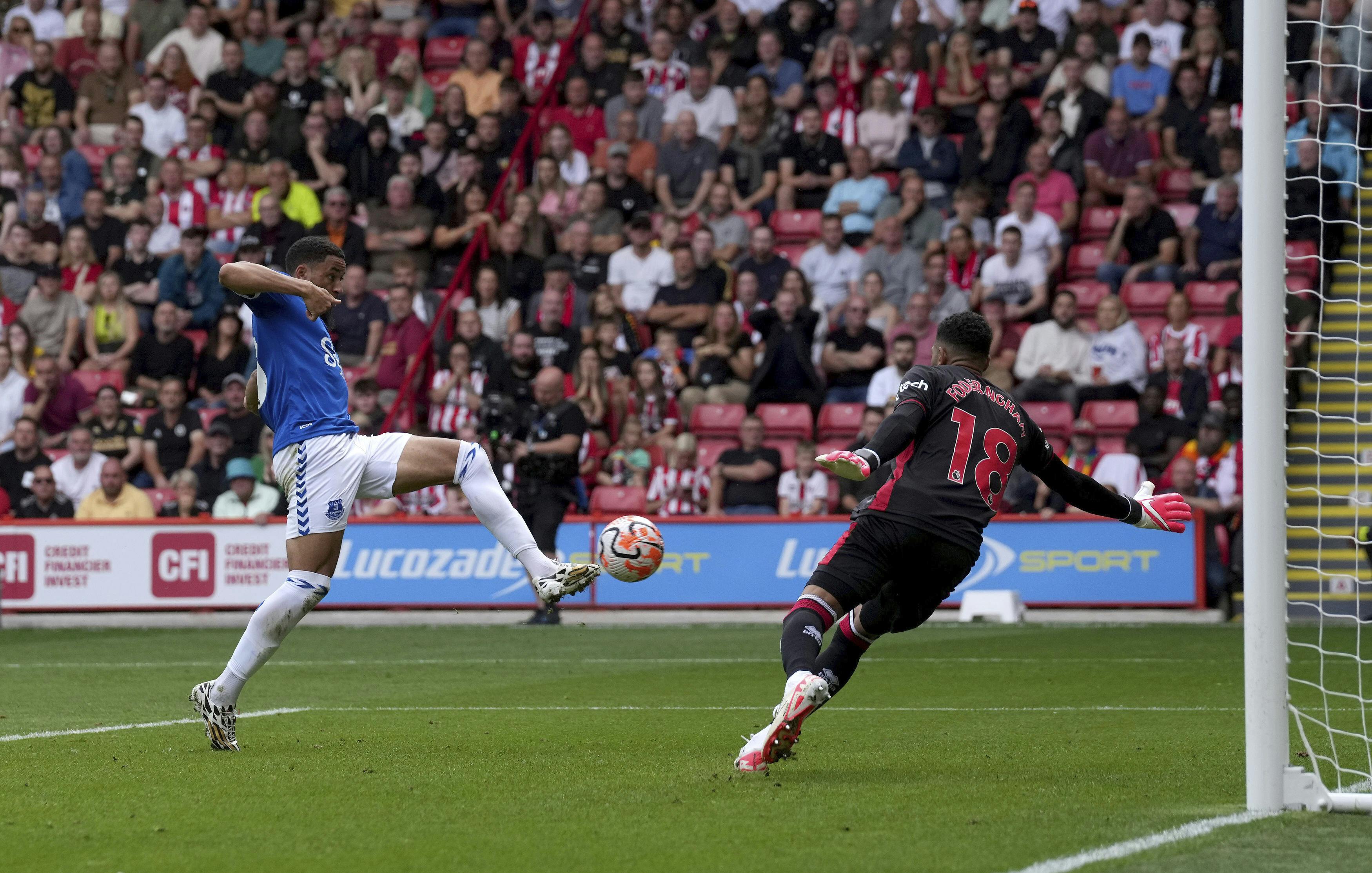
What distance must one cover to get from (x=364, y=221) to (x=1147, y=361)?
32.5 feet

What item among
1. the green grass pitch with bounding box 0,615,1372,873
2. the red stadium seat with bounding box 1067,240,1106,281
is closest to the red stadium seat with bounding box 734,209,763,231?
the red stadium seat with bounding box 1067,240,1106,281

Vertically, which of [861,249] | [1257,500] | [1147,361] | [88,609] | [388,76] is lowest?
[88,609]

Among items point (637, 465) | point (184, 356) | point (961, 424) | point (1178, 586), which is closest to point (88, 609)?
point (184, 356)

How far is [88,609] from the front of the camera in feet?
60.1

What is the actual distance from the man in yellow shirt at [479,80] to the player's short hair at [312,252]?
1553cm

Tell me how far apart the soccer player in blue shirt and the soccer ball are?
8.4 inches

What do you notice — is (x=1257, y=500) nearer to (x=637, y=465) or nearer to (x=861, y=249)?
(x=637, y=465)

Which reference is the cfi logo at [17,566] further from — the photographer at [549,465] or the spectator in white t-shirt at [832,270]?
the spectator in white t-shirt at [832,270]

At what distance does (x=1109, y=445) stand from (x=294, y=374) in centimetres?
1198

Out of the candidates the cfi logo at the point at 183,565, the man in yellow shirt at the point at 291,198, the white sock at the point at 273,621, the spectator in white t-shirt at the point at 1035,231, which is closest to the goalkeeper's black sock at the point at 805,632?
the white sock at the point at 273,621

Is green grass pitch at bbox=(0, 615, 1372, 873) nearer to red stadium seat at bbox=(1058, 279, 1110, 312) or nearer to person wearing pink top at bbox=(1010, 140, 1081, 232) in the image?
red stadium seat at bbox=(1058, 279, 1110, 312)

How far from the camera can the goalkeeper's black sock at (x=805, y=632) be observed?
6.77m

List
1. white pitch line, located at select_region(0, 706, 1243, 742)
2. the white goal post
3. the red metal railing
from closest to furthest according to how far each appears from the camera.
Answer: the white goal post → white pitch line, located at select_region(0, 706, 1243, 742) → the red metal railing

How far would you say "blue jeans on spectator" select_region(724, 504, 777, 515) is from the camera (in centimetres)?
1842
